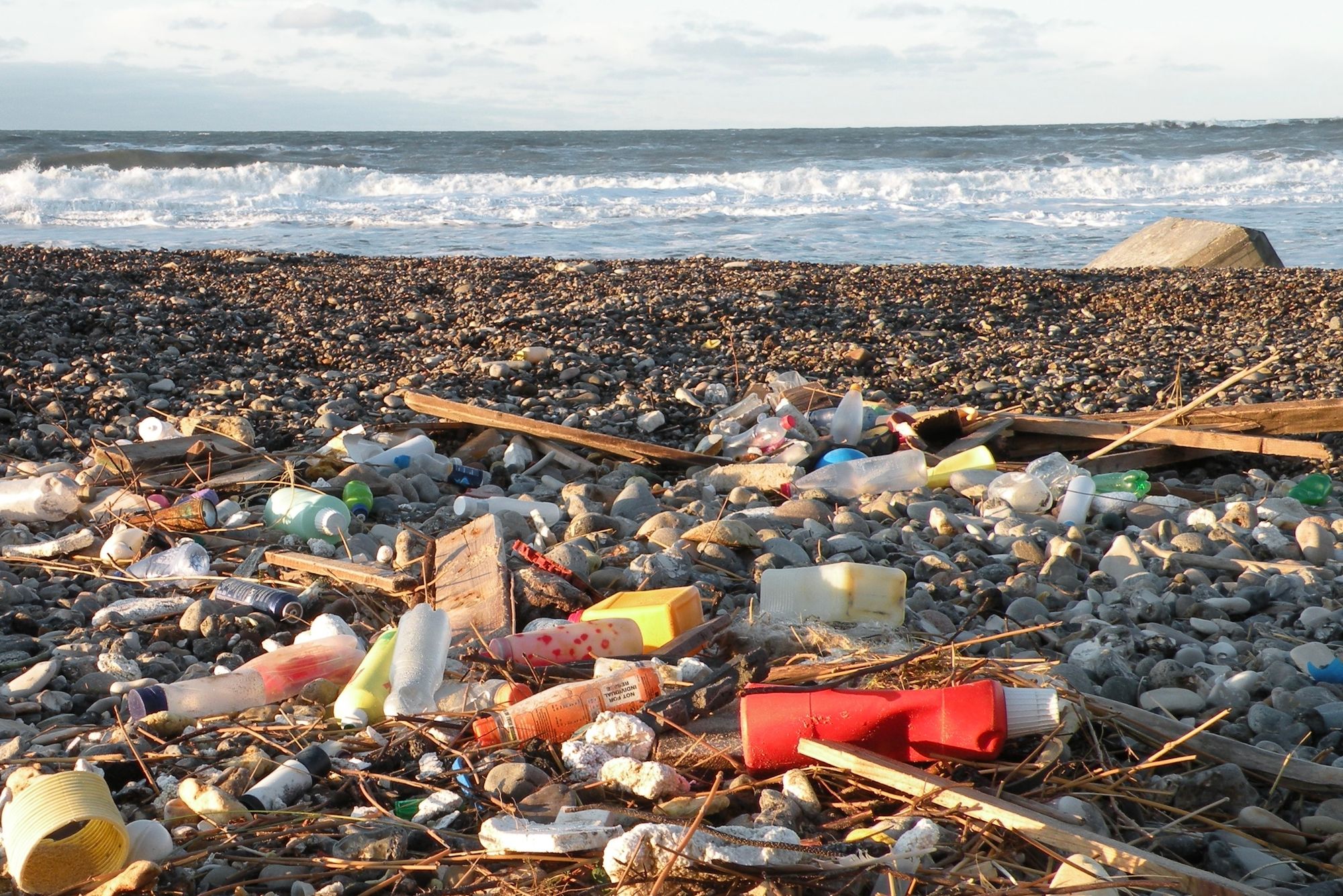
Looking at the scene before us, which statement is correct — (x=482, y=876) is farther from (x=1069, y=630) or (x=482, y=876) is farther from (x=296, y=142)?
(x=296, y=142)

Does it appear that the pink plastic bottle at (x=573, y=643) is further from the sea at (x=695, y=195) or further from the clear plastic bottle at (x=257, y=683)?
the sea at (x=695, y=195)

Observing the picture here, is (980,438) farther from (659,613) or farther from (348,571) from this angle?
(348,571)

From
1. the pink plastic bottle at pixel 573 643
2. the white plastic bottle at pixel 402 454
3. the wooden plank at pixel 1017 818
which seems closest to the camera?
the wooden plank at pixel 1017 818

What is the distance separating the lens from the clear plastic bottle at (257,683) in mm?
2406

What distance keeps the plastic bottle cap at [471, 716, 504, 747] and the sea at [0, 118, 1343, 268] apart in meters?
11.0

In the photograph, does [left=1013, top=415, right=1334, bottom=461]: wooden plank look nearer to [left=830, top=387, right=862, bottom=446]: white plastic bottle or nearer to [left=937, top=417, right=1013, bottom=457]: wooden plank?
[left=937, top=417, right=1013, bottom=457]: wooden plank

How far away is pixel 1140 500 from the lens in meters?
4.12

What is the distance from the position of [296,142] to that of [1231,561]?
3446cm

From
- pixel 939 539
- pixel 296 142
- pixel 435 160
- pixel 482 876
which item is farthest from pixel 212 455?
pixel 296 142

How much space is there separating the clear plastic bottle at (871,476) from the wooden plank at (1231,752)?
7.27 feet

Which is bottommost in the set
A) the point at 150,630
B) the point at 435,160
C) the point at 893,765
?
the point at 150,630

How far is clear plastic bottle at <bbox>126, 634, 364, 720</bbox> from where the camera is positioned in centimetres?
241

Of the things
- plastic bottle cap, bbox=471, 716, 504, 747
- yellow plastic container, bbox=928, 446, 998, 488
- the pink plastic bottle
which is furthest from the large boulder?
plastic bottle cap, bbox=471, 716, 504, 747

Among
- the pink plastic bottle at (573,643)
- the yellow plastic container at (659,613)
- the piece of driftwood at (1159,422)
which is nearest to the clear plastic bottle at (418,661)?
the pink plastic bottle at (573,643)
